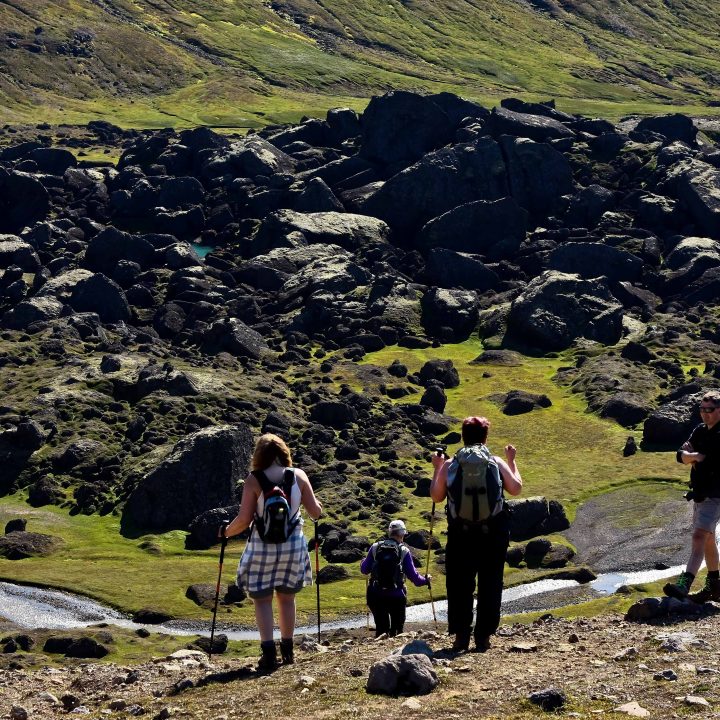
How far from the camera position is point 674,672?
21375 mm

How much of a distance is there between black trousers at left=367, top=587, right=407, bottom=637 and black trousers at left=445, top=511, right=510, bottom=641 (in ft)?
18.5

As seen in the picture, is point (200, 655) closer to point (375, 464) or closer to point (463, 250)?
point (375, 464)

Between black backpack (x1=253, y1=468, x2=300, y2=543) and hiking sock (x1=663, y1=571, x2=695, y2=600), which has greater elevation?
black backpack (x1=253, y1=468, x2=300, y2=543)

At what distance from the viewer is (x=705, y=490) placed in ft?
87.2

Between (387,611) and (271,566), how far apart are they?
775 cm

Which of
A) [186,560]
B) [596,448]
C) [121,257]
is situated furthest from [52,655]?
[121,257]

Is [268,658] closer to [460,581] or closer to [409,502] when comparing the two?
[460,581]

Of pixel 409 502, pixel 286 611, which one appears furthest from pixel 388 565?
pixel 409 502

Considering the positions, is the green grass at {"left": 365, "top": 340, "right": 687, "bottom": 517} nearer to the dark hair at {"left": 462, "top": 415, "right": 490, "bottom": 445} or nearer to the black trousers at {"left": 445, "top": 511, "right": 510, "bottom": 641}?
the black trousers at {"left": 445, "top": 511, "right": 510, "bottom": 641}

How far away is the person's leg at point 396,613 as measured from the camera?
1178 inches

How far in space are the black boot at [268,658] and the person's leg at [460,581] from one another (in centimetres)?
342

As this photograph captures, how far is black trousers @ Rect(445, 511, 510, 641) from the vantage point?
23.4 metres

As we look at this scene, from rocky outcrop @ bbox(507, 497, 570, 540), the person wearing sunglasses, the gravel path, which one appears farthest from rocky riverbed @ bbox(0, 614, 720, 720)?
rocky outcrop @ bbox(507, 497, 570, 540)

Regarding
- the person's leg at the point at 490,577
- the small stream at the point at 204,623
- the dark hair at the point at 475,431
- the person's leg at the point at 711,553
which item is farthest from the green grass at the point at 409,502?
the dark hair at the point at 475,431
